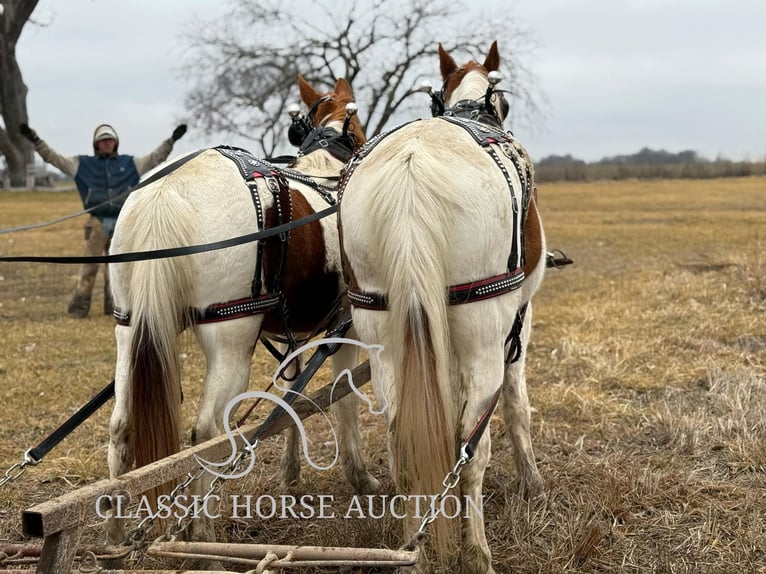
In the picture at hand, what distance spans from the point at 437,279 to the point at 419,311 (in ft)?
0.40

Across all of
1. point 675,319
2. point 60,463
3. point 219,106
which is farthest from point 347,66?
point 60,463

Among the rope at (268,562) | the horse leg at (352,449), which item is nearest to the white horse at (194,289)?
the rope at (268,562)

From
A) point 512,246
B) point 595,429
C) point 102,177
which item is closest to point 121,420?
point 512,246

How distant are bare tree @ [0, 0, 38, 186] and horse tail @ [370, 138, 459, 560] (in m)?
34.8

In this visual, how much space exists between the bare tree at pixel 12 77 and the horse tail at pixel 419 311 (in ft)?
114

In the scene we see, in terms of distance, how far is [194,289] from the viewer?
267 centimetres

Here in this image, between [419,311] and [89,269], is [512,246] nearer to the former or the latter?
[419,311]

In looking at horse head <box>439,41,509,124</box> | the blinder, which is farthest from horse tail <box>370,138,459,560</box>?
the blinder

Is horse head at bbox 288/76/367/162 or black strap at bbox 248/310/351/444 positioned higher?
horse head at bbox 288/76/367/162

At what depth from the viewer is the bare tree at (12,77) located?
33219 millimetres

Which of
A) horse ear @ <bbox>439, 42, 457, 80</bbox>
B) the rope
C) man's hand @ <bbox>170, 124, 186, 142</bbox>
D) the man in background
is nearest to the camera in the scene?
the rope

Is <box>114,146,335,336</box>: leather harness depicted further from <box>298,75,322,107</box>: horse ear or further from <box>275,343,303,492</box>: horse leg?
<box>298,75,322,107</box>: horse ear

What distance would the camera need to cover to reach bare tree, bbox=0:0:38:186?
33.2 meters

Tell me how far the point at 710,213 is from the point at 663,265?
40.3ft
